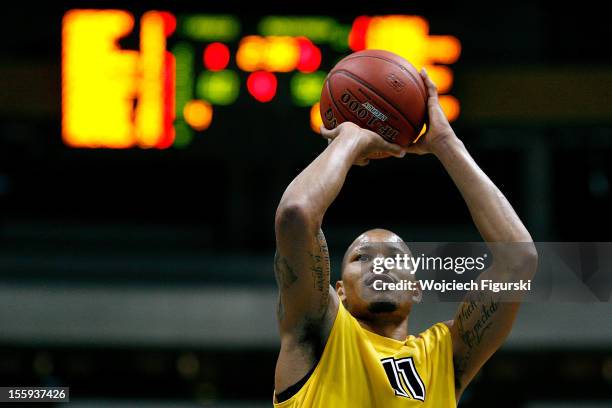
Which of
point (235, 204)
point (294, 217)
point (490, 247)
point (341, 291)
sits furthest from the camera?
point (235, 204)

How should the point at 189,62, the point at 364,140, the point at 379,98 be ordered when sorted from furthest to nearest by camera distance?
the point at 189,62 < the point at 379,98 < the point at 364,140

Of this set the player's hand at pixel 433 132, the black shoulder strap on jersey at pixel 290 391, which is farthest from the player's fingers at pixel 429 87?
the black shoulder strap on jersey at pixel 290 391

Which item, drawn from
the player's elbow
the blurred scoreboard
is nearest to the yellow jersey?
the player's elbow

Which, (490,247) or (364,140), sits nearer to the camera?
(364,140)

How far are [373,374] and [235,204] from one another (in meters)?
6.64

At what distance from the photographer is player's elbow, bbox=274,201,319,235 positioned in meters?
2.81

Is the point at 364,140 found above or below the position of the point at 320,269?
above

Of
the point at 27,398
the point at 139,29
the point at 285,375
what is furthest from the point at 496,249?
A: the point at 27,398

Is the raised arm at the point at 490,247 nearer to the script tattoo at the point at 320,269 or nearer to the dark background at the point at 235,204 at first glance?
the script tattoo at the point at 320,269

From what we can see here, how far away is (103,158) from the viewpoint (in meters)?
7.78

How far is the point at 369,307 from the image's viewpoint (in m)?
3.32

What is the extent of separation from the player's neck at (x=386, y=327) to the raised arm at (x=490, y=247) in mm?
176

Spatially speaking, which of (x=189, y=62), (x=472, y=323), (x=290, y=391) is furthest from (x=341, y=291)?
(x=189, y=62)

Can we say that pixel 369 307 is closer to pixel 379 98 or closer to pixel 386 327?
pixel 386 327
